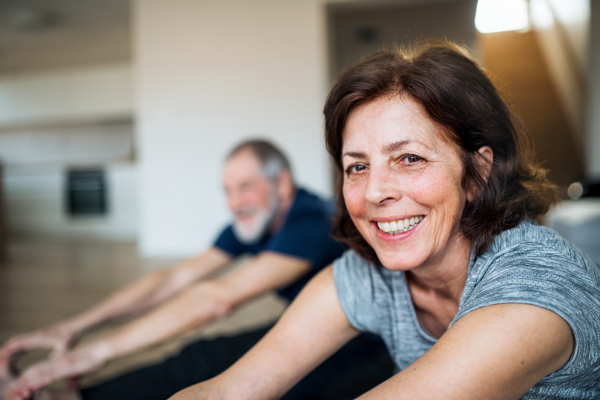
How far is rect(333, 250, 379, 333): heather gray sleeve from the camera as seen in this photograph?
849mm

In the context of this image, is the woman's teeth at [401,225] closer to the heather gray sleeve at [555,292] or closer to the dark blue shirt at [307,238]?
the heather gray sleeve at [555,292]

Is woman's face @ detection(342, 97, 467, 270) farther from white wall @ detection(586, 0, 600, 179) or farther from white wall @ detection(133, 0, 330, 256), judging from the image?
white wall @ detection(586, 0, 600, 179)

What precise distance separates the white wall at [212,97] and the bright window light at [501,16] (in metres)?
2.46

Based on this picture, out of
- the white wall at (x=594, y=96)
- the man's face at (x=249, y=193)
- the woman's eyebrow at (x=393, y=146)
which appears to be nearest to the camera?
the woman's eyebrow at (x=393, y=146)

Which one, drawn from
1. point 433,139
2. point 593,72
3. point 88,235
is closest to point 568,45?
point 593,72

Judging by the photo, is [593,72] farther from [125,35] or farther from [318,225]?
[125,35]

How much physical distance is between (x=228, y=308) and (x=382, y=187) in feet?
2.50

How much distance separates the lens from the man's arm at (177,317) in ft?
3.44

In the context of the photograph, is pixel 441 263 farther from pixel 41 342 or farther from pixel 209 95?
pixel 209 95

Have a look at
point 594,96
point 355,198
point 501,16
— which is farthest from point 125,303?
point 501,16

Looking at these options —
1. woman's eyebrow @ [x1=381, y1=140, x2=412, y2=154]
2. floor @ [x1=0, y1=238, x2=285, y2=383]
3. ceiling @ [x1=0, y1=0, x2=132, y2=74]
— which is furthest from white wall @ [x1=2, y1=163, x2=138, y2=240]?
woman's eyebrow @ [x1=381, y1=140, x2=412, y2=154]

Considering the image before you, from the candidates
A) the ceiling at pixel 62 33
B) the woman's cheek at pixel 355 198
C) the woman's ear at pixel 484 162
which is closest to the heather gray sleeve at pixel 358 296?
the woman's cheek at pixel 355 198

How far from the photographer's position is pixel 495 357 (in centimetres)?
Answer: 56

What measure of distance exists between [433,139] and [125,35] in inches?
283
